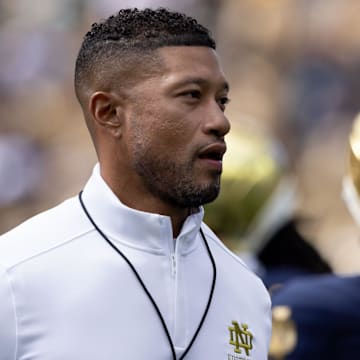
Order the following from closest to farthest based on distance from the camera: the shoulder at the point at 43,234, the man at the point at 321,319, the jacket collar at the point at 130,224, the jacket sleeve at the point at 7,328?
the jacket sleeve at the point at 7,328, the shoulder at the point at 43,234, the jacket collar at the point at 130,224, the man at the point at 321,319

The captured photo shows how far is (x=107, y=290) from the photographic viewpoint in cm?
326

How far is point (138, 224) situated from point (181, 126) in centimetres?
26

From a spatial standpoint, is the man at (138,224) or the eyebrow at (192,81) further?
the eyebrow at (192,81)

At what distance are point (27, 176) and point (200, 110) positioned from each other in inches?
374

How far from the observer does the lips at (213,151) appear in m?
3.34

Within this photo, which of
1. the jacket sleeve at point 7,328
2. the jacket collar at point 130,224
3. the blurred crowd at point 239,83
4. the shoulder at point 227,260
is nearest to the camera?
the jacket sleeve at point 7,328

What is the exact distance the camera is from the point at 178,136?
333cm

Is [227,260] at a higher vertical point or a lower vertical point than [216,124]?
lower

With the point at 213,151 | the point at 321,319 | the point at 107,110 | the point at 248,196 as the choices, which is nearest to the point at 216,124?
the point at 213,151

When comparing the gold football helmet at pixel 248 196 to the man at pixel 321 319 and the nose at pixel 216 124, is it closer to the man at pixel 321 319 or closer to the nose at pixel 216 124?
the man at pixel 321 319

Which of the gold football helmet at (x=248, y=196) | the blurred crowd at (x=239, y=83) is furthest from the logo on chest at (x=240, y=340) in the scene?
the blurred crowd at (x=239, y=83)

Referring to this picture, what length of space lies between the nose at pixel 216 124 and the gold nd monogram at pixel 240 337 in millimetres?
495

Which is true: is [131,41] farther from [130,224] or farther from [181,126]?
[130,224]

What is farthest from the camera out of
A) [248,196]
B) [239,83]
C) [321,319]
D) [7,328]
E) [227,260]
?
[239,83]
